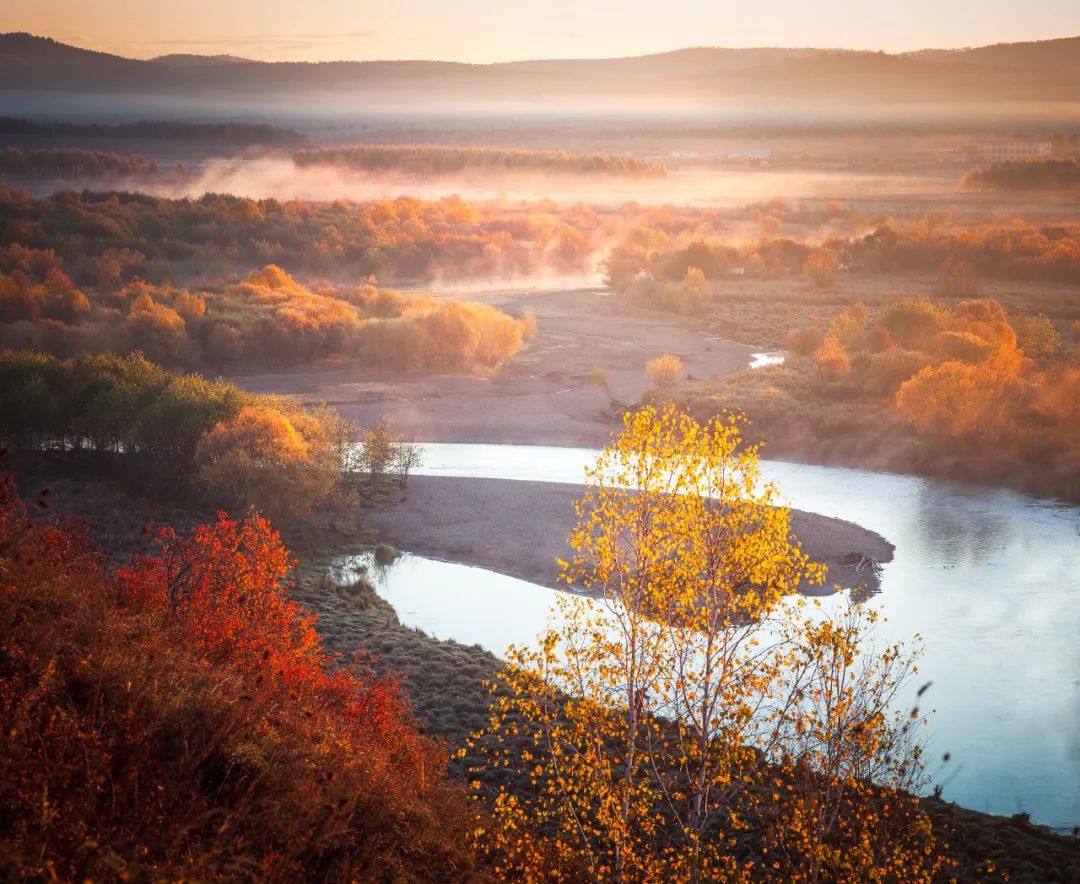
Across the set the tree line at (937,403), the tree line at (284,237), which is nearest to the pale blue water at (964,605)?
the tree line at (937,403)

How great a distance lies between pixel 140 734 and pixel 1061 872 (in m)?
16.6

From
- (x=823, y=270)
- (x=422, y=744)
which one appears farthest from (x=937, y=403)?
(x=823, y=270)

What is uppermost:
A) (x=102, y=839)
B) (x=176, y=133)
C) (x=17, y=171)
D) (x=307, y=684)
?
(x=176, y=133)

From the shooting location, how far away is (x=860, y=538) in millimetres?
39250

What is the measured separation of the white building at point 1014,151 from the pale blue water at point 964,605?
10333 cm

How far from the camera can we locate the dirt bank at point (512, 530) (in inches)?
1460

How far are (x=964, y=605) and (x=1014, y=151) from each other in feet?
404

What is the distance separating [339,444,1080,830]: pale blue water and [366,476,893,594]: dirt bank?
0.93 m

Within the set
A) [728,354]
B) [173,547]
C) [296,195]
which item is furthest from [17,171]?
[173,547]

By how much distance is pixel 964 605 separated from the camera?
33.5 meters

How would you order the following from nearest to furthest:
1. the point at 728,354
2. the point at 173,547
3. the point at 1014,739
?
the point at 1014,739 → the point at 173,547 → the point at 728,354

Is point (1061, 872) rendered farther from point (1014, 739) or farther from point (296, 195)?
point (296, 195)

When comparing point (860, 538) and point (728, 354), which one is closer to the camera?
point (860, 538)

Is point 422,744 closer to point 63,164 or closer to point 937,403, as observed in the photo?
point 937,403
